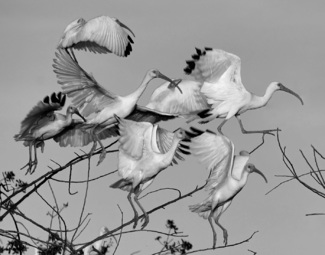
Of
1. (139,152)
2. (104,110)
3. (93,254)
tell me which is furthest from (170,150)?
(93,254)

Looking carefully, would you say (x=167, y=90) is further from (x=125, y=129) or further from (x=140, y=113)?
(x=125, y=129)

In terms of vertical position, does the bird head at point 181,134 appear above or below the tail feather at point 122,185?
above

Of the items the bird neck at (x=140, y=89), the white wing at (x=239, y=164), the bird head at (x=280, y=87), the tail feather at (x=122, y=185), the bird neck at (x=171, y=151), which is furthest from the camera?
the bird head at (x=280, y=87)

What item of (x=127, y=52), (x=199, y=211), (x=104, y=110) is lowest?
(x=199, y=211)

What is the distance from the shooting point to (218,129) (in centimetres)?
1327

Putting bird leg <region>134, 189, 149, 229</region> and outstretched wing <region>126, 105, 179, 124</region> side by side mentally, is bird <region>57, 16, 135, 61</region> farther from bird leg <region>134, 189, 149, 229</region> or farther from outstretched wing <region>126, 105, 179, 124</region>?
bird leg <region>134, 189, 149, 229</region>

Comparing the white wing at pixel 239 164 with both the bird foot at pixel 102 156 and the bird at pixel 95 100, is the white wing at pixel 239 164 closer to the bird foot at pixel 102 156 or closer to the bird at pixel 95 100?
the bird at pixel 95 100

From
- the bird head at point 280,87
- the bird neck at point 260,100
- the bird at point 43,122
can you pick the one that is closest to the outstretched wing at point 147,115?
the bird at point 43,122

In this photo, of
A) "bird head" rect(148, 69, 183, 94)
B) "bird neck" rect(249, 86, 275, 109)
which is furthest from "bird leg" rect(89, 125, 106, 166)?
"bird neck" rect(249, 86, 275, 109)

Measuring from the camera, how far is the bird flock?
1144 cm

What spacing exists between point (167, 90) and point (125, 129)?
94.6 inches

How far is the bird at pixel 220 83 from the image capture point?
13.2 m

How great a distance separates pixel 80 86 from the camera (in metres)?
12.5

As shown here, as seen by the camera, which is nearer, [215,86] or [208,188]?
[208,188]
